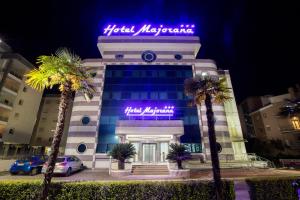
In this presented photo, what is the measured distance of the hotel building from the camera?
26422mm

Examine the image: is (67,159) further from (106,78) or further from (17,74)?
(17,74)

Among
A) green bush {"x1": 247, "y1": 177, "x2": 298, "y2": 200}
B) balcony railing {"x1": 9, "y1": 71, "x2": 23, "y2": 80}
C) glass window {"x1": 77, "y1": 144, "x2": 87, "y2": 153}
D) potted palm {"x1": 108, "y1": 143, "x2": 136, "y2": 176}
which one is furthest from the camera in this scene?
balcony railing {"x1": 9, "y1": 71, "x2": 23, "y2": 80}

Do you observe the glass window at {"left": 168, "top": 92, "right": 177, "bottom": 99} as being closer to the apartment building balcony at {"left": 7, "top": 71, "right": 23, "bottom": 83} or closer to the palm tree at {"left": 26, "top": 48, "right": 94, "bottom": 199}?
the palm tree at {"left": 26, "top": 48, "right": 94, "bottom": 199}

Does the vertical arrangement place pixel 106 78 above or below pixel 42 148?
above

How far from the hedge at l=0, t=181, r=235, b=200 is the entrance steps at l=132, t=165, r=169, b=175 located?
9722mm

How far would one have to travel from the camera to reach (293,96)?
37344mm

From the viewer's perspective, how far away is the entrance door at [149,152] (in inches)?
1060

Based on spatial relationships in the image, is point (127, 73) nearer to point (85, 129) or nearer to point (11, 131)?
point (85, 129)

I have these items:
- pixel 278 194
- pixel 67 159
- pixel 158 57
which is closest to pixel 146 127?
pixel 67 159

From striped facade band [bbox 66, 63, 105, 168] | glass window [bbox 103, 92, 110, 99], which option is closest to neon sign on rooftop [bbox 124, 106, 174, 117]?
glass window [bbox 103, 92, 110, 99]

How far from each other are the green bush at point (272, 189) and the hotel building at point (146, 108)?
14.0 m

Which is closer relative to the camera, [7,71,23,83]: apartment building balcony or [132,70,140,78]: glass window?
[132,70,140,78]: glass window

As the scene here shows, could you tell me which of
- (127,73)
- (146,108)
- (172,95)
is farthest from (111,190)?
(127,73)

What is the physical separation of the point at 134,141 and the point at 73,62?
17.8m
